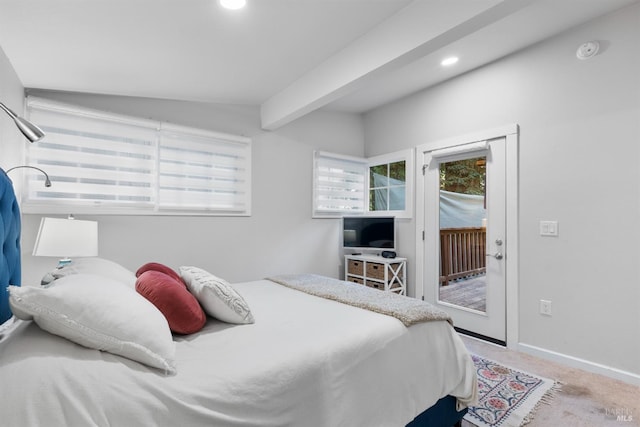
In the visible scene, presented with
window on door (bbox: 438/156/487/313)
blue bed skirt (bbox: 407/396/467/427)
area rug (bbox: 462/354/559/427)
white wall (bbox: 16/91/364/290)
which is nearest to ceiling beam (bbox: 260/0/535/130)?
white wall (bbox: 16/91/364/290)

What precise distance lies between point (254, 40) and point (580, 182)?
2.80 m

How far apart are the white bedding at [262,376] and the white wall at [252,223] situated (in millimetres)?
1604

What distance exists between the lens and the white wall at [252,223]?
9.09ft

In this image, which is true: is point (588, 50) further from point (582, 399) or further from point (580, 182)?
point (582, 399)

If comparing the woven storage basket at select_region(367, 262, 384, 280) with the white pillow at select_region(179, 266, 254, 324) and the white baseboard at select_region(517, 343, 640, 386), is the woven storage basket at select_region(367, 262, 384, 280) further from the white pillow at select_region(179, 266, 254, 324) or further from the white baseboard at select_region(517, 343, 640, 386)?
the white pillow at select_region(179, 266, 254, 324)

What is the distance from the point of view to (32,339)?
0.95m

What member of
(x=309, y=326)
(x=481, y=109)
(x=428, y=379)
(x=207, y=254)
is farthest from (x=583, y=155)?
(x=207, y=254)

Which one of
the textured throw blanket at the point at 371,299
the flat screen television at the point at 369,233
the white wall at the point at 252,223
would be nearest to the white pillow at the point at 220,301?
the textured throw blanket at the point at 371,299

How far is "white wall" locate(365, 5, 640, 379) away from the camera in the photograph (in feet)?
7.68

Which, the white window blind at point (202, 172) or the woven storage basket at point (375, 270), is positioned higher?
the white window blind at point (202, 172)

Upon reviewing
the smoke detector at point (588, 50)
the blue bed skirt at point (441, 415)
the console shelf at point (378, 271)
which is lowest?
the blue bed skirt at point (441, 415)

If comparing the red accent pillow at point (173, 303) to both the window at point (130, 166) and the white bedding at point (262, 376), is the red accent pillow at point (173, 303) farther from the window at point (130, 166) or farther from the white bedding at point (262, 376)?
the window at point (130, 166)

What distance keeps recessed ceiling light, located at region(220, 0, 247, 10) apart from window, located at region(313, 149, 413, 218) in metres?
2.42

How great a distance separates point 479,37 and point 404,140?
4.93 ft
